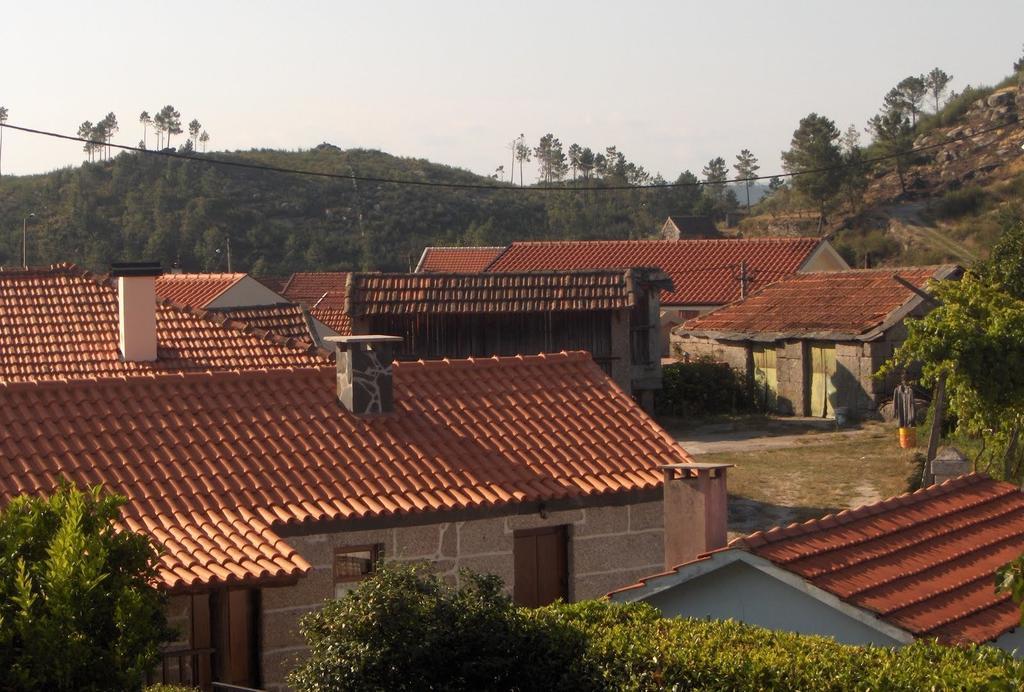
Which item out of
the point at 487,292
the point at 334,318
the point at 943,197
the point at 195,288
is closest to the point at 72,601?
the point at 487,292

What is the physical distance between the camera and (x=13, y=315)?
18.7 metres

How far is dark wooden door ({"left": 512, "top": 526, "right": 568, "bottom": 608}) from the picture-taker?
12.2 m

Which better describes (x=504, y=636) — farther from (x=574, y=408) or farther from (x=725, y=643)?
(x=574, y=408)

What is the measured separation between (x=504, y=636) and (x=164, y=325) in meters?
12.7

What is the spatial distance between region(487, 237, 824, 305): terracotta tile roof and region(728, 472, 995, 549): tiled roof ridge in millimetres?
29169

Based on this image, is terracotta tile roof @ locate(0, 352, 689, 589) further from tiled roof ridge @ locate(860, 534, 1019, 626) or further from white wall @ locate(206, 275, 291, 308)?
white wall @ locate(206, 275, 291, 308)

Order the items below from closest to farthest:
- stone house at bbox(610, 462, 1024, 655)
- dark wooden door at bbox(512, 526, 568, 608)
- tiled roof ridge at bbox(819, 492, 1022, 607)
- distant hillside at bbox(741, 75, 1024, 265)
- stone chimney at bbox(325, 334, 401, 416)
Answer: stone house at bbox(610, 462, 1024, 655) < tiled roof ridge at bbox(819, 492, 1022, 607) < dark wooden door at bbox(512, 526, 568, 608) < stone chimney at bbox(325, 334, 401, 416) < distant hillside at bbox(741, 75, 1024, 265)

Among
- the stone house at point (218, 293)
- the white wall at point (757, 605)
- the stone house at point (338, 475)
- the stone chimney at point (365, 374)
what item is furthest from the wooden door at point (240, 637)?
the stone house at point (218, 293)

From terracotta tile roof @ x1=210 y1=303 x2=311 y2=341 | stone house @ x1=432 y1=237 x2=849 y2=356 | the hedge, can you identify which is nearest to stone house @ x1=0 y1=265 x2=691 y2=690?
the hedge

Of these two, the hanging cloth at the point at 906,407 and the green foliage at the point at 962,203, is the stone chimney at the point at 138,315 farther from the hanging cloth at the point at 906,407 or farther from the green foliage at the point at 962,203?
the green foliage at the point at 962,203

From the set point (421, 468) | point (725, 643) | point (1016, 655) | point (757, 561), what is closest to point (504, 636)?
point (725, 643)

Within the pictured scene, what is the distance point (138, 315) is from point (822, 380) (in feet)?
55.3

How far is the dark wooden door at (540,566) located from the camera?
1224 cm

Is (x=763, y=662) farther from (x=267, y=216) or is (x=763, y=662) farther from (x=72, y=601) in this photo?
(x=267, y=216)
